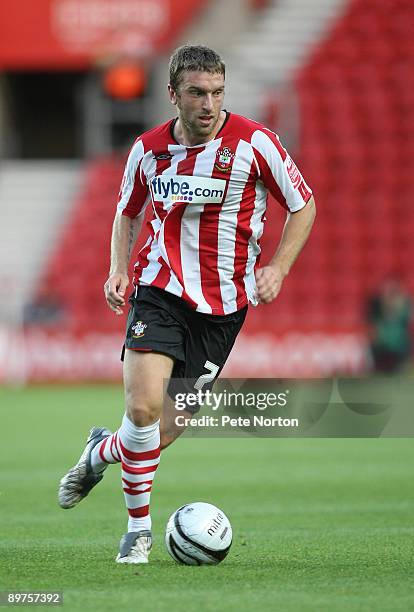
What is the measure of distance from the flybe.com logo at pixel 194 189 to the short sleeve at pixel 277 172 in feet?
0.68

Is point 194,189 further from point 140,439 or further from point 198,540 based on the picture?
point 198,540

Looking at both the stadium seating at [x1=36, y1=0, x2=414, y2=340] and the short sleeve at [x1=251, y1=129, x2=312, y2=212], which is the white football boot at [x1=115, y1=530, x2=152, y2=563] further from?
the stadium seating at [x1=36, y1=0, x2=414, y2=340]

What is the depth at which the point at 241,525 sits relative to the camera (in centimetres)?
709

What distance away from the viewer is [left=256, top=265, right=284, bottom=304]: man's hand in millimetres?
5531

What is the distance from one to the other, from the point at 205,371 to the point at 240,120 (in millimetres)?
1141

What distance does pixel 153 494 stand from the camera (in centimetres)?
854

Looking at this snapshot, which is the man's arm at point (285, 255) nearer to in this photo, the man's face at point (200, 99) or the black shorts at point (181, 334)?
the black shorts at point (181, 334)

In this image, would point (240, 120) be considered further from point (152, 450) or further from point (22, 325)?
point (22, 325)

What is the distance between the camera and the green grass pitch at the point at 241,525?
4875 mm

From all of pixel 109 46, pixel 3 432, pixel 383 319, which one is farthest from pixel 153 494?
pixel 109 46

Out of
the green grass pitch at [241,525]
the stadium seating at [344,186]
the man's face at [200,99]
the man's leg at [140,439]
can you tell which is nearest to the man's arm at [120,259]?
the man's leg at [140,439]

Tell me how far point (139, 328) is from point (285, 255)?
2.34 feet

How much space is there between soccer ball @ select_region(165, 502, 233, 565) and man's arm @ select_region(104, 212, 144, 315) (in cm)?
97

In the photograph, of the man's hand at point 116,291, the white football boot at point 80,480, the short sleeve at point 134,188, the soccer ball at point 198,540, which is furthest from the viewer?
the white football boot at point 80,480
